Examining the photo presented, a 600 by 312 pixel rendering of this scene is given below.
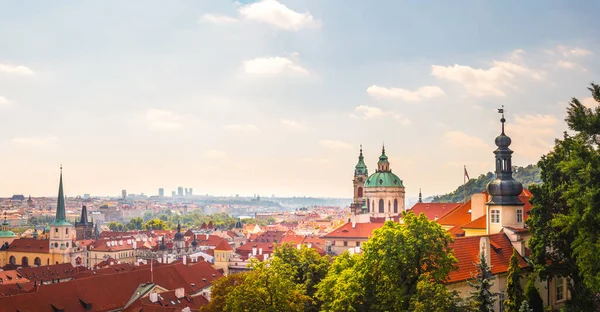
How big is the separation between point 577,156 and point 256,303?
57.6 ft

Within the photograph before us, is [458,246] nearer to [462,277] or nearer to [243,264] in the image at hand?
[462,277]

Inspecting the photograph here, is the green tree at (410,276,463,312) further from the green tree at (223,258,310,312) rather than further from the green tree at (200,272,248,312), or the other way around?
the green tree at (200,272,248,312)

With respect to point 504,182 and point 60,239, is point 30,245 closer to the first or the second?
point 60,239

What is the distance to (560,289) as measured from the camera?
42062mm

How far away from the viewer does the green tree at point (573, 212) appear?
33.9 meters

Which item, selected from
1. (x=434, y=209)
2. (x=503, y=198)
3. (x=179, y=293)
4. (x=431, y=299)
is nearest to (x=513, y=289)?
(x=431, y=299)

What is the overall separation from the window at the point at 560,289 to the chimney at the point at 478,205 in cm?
991

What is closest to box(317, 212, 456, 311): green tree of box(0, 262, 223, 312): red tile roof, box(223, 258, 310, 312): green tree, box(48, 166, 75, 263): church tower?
box(223, 258, 310, 312): green tree

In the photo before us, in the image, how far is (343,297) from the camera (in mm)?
34844

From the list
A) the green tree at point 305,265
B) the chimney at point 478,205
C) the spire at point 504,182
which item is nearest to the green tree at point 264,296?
the green tree at point 305,265

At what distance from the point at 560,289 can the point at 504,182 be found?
716 cm

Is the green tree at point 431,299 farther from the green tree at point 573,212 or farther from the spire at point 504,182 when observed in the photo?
the spire at point 504,182

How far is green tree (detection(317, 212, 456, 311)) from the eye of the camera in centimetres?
3356

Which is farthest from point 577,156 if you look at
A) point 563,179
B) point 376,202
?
point 376,202
